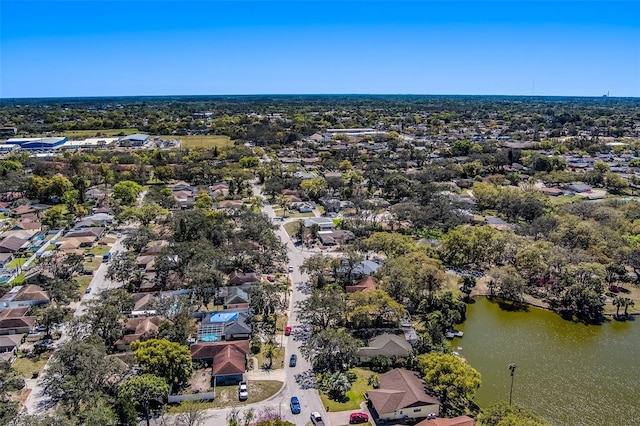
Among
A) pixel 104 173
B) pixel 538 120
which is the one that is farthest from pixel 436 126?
pixel 104 173

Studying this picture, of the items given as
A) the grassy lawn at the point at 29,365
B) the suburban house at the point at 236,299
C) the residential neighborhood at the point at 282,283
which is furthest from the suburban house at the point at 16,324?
the suburban house at the point at 236,299

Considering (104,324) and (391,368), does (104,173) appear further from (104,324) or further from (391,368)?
(391,368)

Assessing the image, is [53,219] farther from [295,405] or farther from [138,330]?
[295,405]

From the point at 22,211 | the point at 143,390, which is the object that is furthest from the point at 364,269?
the point at 22,211

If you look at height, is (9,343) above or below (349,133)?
below

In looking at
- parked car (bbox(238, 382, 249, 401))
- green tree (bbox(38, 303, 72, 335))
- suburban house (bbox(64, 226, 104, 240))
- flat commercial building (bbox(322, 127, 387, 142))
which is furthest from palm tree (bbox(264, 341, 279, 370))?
flat commercial building (bbox(322, 127, 387, 142))
